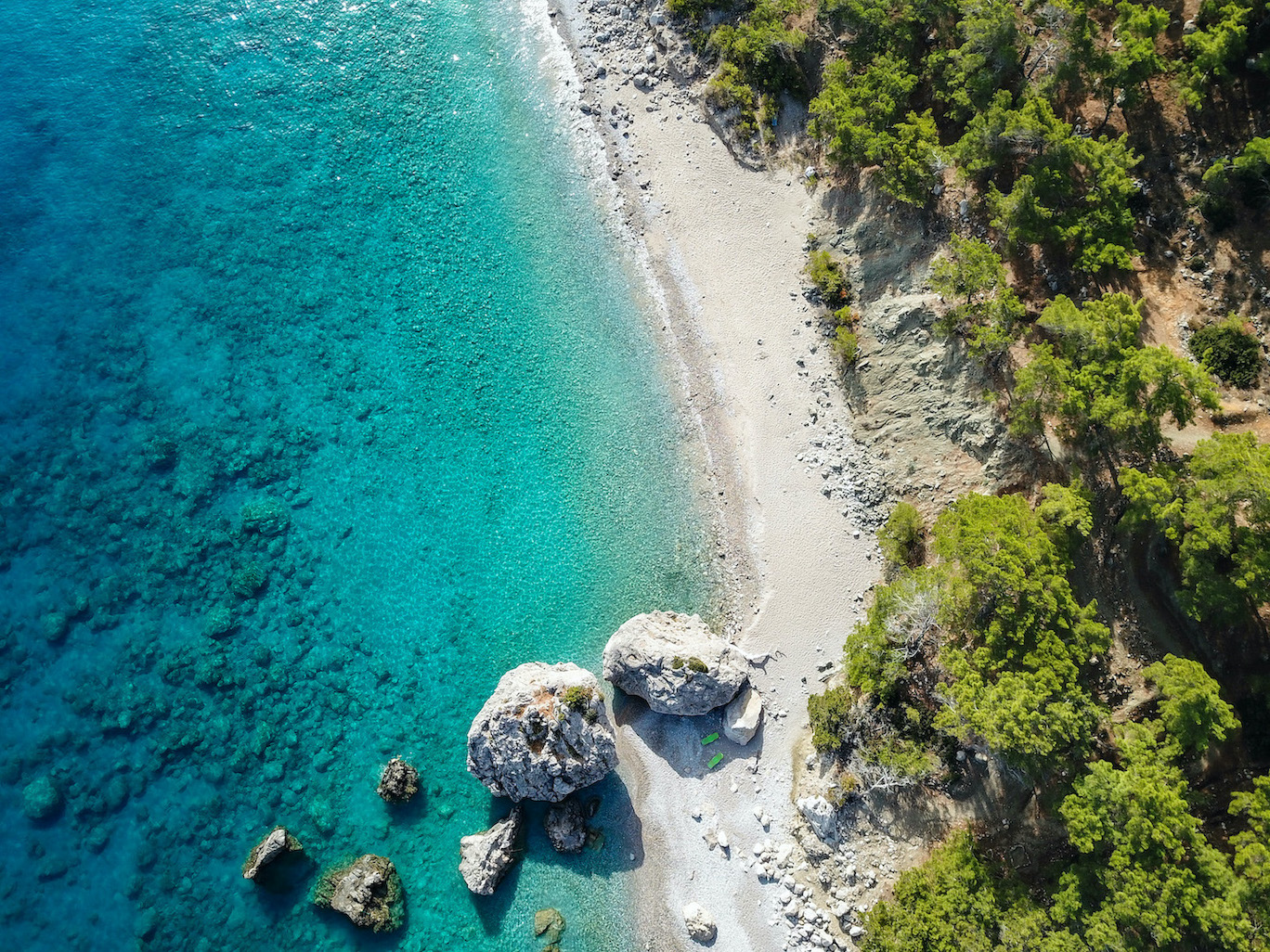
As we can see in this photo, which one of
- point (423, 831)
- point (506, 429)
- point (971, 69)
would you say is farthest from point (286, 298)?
point (971, 69)

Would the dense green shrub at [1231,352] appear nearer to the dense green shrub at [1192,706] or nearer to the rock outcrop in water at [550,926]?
the dense green shrub at [1192,706]

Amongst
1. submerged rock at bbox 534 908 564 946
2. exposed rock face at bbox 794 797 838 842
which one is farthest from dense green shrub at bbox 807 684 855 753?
submerged rock at bbox 534 908 564 946

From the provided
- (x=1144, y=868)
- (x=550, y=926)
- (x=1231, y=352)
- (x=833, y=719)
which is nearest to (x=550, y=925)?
(x=550, y=926)

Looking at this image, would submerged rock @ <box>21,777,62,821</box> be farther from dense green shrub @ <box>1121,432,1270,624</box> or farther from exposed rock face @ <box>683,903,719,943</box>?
dense green shrub @ <box>1121,432,1270,624</box>

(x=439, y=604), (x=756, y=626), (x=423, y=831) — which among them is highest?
(x=756, y=626)

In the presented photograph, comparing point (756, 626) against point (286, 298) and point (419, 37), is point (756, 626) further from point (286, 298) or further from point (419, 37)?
point (419, 37)
